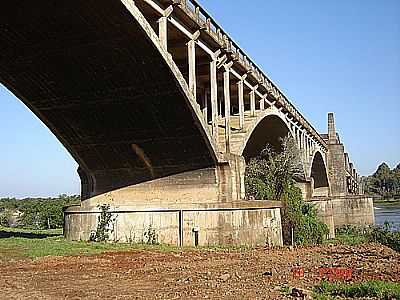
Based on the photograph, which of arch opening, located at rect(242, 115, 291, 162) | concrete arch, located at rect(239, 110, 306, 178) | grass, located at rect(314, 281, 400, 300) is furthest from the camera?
arch opening, located at rect(242, 115, 291, 162)

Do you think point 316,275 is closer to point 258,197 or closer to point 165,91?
point 165,91

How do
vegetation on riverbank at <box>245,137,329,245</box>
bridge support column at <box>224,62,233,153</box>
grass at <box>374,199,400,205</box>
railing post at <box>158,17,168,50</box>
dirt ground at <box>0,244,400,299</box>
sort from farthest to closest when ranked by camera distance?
1. grass at <box>374,199,400,205</box>
2. vegetation on riverbank at <box>245,137,329,245</box>
3. bridge support column at <box>224,62,233,153</box>
4. railing post at <box>158,17,168,50</box>
5. dirt ground at <box>0,244,400,299</box>

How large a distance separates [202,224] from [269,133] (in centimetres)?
2137

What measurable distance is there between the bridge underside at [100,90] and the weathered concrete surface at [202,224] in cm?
230

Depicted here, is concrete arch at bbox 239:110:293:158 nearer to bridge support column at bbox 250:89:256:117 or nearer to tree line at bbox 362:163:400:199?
bridge support column at bbox 250:89:256:117

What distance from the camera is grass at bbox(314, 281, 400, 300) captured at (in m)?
9.03

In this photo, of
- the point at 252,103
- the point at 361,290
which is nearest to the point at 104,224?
the point at 252,103

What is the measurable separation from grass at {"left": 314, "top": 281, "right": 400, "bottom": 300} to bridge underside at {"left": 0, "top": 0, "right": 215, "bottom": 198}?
10.9m

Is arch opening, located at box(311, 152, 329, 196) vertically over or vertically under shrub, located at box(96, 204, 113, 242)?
over

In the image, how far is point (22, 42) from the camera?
798 inches

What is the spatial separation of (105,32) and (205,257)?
8277 mm

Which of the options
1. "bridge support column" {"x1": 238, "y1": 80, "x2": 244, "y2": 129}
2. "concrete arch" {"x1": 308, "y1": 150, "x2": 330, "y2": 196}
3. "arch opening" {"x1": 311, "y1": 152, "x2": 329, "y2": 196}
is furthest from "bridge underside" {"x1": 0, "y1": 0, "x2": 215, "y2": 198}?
"arch opening" {"x1": 311, "y1": 152, "x2": 329, "y2": 196}

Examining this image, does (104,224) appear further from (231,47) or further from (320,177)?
(320,177)

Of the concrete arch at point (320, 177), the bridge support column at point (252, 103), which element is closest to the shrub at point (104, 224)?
the bridge support column at point (252, 103)
